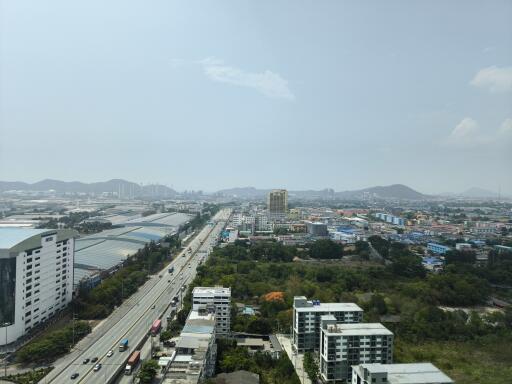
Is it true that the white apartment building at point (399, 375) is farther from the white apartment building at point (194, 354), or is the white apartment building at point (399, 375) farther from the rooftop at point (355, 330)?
the white apartment building at point (194, 354)

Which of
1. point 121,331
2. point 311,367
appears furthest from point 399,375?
point 121,331

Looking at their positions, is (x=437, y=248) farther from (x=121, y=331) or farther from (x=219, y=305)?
(x=121, y=331)

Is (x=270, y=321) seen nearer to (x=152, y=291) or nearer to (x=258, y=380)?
(x=258, y=380)

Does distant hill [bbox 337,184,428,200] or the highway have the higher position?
distant hill [bbox 337,184,428,200]

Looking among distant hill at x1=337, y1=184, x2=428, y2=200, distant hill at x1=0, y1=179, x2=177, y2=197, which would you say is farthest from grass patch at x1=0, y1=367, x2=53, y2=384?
distant hill at x1=337, y1=184, x2=428, y2=200

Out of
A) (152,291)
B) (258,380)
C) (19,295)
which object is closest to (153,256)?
(152,291)

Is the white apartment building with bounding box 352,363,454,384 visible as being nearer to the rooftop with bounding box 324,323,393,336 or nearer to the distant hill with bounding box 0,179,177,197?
the rooftop with bounding box 324,323,393,336
